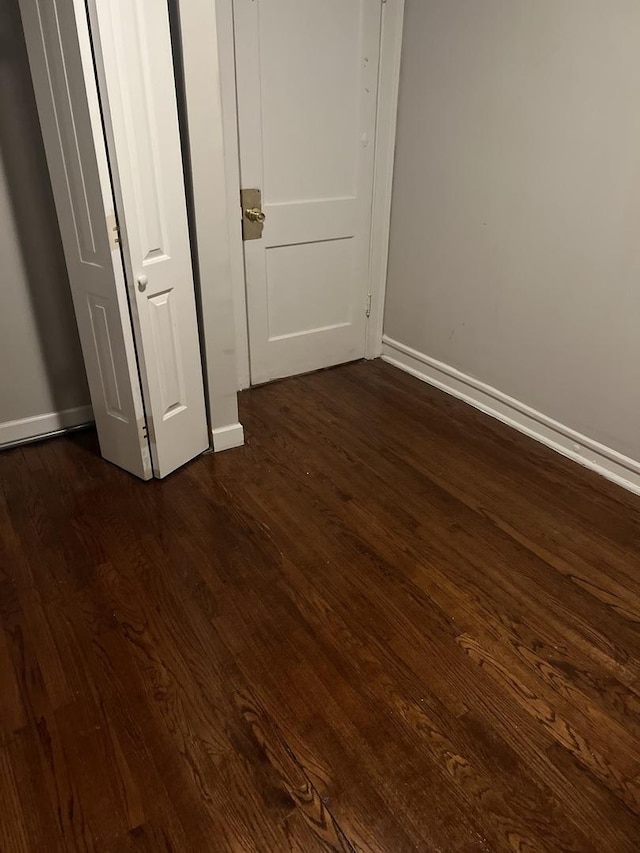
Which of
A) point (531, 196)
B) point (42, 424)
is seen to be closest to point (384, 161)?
point (531, 196)

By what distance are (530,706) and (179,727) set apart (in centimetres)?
90

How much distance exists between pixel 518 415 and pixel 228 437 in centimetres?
139

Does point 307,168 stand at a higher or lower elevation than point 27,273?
higher

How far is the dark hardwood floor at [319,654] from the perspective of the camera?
1316mm

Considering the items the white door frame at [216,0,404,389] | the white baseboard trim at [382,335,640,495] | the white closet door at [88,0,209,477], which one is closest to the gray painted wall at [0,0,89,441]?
the white closet door at [88,0,209,477]

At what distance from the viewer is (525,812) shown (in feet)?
4.33

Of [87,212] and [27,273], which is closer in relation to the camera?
[87,212]

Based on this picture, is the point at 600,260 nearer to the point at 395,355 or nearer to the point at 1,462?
the point at 395,355

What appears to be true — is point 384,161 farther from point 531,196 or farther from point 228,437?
point 228,437

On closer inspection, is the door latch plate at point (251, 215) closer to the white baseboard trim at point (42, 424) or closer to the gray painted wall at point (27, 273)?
the gray painted wall at point (27, 273)

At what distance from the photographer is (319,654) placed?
168 centimetres

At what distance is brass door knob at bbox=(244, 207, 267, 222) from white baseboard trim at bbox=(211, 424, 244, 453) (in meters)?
1.02

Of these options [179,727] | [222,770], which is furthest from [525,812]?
[179,727]

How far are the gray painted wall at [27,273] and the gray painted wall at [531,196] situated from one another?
1.77 metres
